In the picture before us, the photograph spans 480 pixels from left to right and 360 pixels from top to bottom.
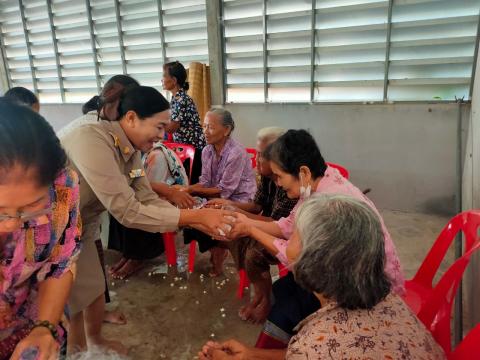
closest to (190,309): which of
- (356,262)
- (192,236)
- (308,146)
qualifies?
(192,236)

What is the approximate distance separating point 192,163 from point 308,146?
6.64 ft

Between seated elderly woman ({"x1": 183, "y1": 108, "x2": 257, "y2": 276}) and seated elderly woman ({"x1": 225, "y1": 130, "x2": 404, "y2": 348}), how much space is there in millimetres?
996

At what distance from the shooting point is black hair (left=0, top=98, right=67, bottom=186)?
0.76 m

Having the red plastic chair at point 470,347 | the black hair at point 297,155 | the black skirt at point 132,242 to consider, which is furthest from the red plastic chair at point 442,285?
the black skirt at point 132,242

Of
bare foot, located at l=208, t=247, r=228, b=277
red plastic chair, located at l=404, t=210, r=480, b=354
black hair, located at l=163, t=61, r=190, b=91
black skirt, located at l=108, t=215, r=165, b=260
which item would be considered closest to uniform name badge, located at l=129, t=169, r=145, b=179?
black skirt, located at l=108, t=215, r=165, b=260

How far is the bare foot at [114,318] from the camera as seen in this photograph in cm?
246

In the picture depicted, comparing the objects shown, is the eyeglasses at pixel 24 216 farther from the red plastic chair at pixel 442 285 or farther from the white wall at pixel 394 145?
the white wall at pixel 394 145

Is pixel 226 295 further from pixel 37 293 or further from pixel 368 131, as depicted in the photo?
pixel 368 131

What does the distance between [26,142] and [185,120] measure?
3.35 m

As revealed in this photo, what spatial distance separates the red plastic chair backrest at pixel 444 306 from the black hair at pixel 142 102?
5.37 feet

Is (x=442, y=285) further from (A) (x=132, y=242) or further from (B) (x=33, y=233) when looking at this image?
(A) (x=132, y=242)

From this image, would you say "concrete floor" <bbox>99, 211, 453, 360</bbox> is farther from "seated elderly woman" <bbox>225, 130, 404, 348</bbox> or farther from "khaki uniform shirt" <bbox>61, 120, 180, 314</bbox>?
"seated elderly woman" <bbox>225, 130, 404, 348</bbox>

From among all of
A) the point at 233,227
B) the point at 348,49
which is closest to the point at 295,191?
the point at 233,227

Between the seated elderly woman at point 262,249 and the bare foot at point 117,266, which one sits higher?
the seated elderly woman at point 262,249
